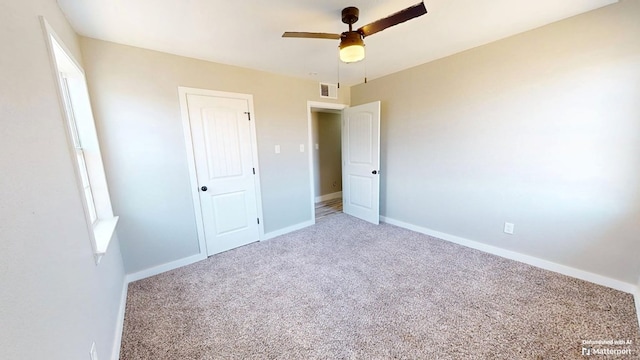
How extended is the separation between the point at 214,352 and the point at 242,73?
2.84 metres

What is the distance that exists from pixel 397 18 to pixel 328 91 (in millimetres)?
2329

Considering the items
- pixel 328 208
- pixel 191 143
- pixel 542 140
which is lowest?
pixel 328 208

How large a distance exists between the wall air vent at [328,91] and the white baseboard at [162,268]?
2896mm

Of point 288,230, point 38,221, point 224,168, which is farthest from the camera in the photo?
point 288,230

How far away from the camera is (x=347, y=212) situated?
4.22 m

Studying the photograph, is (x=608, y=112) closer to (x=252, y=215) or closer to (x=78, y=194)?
(x=252, y=215)

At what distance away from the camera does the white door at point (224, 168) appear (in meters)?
2.63

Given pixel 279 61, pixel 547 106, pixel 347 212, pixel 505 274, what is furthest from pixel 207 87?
pixel 505 274

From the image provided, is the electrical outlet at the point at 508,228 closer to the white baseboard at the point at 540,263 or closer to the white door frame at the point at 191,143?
the white baseboard at the point at 540,263

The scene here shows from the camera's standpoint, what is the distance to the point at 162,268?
248 centimetres

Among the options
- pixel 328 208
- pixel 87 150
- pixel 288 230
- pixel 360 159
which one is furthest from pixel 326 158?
pixel 87 150

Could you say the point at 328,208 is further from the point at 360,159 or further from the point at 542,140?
the point at 542,140

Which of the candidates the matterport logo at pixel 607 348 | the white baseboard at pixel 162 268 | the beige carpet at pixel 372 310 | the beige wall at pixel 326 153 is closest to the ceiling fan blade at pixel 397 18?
the beige carpet at pixel 372 310

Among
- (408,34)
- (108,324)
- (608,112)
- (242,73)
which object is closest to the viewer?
(108,324)
